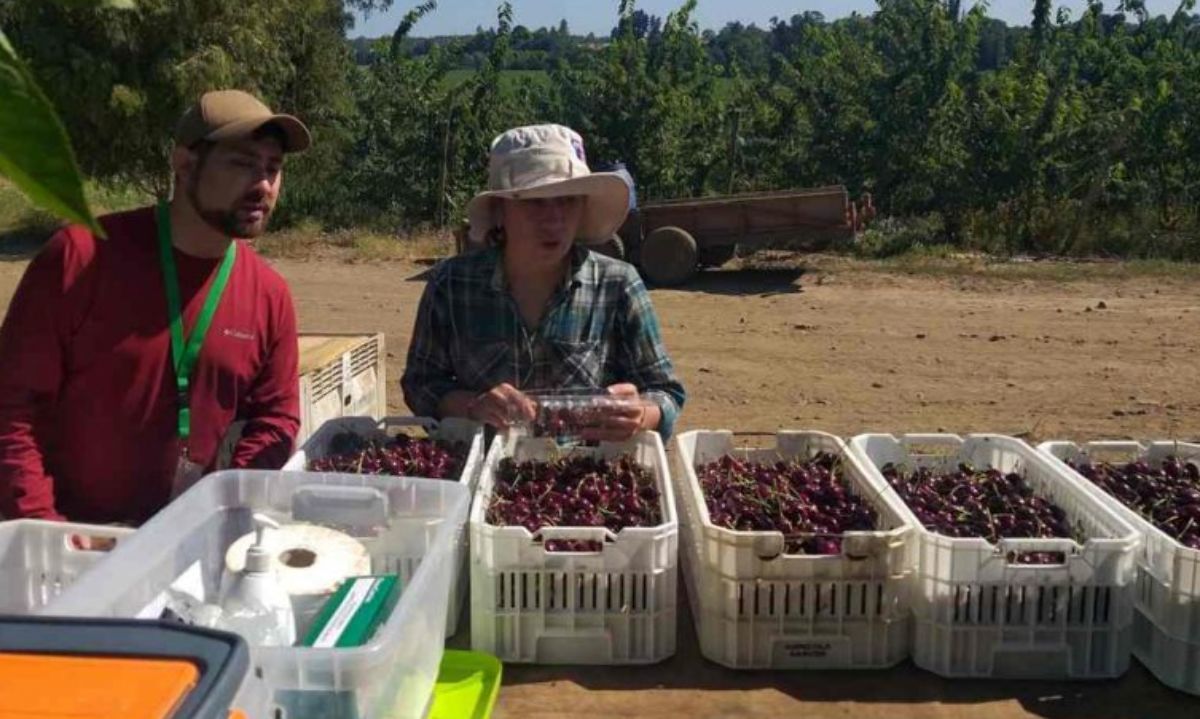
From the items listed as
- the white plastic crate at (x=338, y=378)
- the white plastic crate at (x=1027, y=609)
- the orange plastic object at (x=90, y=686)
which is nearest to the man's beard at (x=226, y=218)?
the white plastic crate at (x=338, y=378)

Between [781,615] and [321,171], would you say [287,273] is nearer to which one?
[321,171]

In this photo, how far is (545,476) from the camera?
2.76 metres

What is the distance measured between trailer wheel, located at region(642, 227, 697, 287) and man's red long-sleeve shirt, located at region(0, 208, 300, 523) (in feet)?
37.6

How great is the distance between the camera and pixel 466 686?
2113 millimetres

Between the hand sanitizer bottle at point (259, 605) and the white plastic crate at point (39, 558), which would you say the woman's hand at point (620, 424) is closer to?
the white plastic crate at point (39, 558)

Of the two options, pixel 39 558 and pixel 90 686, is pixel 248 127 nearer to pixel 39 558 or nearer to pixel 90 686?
pixel 39 558

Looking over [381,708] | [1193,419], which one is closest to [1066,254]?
[1193,419]

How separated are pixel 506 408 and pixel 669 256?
11372 mm

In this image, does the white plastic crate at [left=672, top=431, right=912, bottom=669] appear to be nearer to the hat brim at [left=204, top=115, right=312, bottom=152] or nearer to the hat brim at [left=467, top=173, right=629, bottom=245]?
the hat brim at [left=467, top=173, right=629, bottom=245]

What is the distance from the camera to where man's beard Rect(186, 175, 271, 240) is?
2.83 metres

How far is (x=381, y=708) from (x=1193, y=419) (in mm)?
7557

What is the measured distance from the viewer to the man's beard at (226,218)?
283 centimetres

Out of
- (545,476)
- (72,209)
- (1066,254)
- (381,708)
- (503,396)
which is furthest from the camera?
(1066,254)

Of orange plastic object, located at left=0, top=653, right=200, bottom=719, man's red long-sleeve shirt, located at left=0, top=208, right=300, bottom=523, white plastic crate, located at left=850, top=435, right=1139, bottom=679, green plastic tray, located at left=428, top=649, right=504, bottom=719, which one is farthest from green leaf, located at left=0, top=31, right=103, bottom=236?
man's red long-sleeve shirt, located at left=0, top=208, right=300, bottom=523
